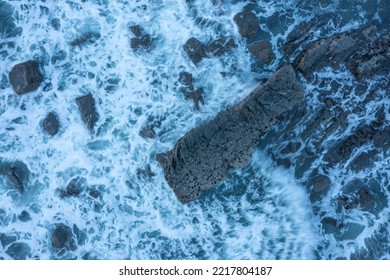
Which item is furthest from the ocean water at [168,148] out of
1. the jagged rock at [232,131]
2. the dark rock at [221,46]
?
the jagged rock at [232,131]

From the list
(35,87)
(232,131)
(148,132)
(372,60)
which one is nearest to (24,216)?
(35,87)

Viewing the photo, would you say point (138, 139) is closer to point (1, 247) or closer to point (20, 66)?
point (20, 66)

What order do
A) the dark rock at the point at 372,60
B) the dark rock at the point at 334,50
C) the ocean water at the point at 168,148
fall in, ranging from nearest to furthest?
the dark rock at the point at 334,50
the dark rock at the point at 372,60
the ocean water at the point at 168,148

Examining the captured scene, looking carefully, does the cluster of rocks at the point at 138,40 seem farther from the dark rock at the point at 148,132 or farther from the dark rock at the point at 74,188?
the dark rock at the point at 74,188

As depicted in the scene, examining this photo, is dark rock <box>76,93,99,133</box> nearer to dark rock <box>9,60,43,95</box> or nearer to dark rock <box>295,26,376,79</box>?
dark rock <box>9,60,43,95</box>

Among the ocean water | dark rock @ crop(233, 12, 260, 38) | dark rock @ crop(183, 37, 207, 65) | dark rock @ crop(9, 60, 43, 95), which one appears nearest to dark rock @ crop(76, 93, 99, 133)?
the ocean water

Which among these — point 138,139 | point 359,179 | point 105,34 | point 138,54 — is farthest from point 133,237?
point 359,179

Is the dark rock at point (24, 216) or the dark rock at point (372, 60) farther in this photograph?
the dark rock at point (24, 216)
